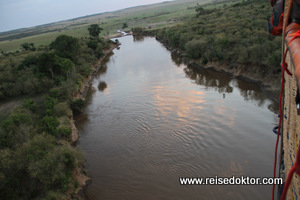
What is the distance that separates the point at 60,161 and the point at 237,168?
7.63m

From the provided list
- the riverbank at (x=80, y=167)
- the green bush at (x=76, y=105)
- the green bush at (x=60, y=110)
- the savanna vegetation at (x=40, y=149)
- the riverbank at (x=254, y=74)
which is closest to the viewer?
the savanna vegetation at (x=40, y=149)

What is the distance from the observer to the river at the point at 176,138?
948cm

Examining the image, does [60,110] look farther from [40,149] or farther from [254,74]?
[254,74]

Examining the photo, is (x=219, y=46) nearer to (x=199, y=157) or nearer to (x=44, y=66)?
(x=199, y=157)

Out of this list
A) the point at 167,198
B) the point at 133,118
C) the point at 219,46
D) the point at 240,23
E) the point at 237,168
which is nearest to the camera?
the point at 167,198

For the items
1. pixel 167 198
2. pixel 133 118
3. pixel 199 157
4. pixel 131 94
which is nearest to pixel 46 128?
pixel 133 118

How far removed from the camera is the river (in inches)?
373

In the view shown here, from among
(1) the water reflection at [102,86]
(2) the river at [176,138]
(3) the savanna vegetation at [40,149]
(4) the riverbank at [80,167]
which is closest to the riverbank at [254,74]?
(2) the river at [176,138]

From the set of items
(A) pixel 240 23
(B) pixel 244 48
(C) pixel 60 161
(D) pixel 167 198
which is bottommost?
(D) pixel 167 198

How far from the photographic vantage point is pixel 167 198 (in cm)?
879

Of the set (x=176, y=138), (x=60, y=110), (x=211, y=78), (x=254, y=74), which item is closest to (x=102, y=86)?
(x=60, y=110)

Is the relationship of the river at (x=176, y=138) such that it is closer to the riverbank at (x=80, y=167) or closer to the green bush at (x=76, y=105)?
the riverbank at (x=80, y=167)

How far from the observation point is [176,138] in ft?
41.0

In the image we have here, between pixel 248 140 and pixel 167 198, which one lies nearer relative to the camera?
pixel 167 198
